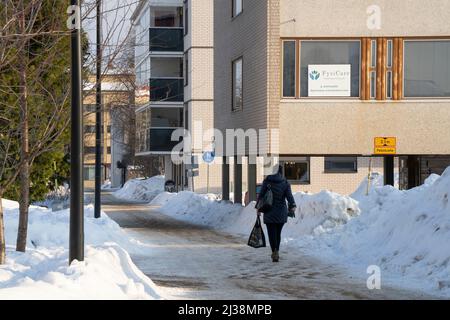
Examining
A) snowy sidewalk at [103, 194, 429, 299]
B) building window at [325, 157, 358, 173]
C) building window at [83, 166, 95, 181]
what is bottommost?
building window at [83, 166, 95, 181]

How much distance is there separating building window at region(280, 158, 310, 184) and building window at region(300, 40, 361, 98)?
15.7 metres

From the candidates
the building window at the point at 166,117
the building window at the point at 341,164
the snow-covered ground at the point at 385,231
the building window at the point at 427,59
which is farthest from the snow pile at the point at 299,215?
the building window at the point at 166,117

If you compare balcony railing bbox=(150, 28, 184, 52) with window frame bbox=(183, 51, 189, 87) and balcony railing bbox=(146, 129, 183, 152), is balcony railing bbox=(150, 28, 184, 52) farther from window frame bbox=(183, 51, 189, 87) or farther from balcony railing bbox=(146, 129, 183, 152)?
balcony railing bbox=(146, 129, 183, 152)

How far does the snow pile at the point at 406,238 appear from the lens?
11.4 m

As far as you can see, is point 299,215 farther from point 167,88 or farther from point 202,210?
point 167,88

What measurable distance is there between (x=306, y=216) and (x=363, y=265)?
18.0 feet

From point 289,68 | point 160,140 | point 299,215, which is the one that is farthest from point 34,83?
point 160,140

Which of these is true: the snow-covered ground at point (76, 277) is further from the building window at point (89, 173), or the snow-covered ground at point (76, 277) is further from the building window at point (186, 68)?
the building window at point (89, 173)

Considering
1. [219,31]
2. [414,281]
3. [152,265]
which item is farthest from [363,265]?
[219,31]

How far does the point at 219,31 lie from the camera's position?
28.2 m

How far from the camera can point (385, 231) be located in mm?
14375

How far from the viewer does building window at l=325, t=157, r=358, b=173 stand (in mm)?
38281

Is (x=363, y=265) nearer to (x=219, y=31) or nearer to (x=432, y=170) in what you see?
(x=432, y=170)

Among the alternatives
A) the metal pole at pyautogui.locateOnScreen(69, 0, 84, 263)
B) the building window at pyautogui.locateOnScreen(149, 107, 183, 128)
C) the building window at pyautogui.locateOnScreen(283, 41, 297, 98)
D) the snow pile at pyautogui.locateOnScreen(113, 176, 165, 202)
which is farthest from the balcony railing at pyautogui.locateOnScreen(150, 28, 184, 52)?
the metal pole at pyautogui.locateOnScreen(69, 0, 84, 263)
